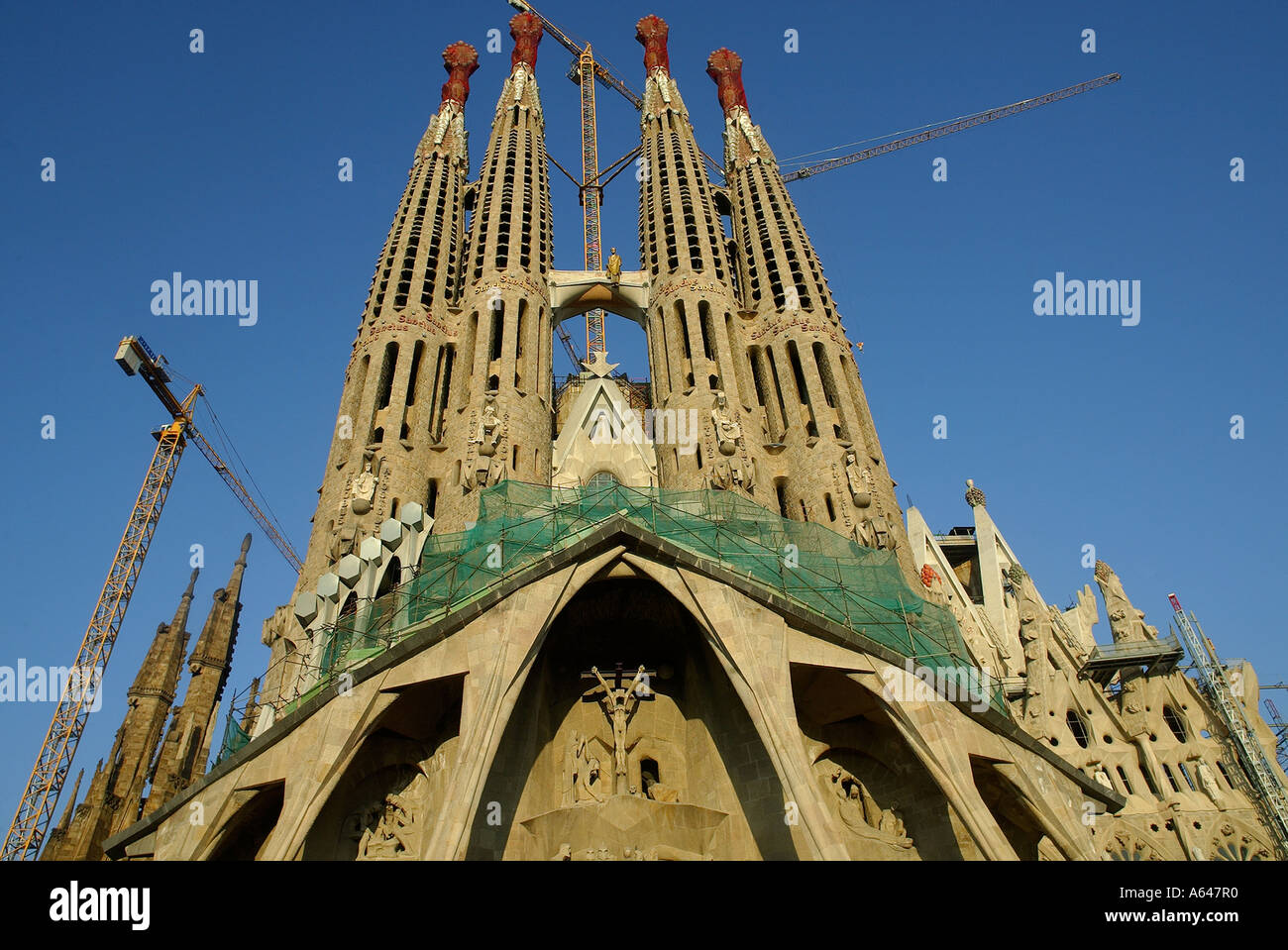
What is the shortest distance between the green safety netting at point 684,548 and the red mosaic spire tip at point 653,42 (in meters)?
28.9

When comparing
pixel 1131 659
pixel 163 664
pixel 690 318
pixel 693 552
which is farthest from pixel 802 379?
pixel 163 664

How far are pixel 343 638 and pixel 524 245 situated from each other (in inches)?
702

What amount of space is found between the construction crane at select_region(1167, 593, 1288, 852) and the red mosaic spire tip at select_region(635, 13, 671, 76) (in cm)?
3168

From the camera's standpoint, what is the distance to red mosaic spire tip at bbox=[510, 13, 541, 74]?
147 feet

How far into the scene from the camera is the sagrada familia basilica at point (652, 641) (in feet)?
62.4

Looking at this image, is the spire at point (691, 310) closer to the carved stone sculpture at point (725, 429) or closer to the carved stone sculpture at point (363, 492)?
the carved stone sculpture at point (725, 429)

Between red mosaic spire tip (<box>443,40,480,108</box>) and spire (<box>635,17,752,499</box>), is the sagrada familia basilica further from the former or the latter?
red mosaic spire tip (<box>443,40,480,108</box>)

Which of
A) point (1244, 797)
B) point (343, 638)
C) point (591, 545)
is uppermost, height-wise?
point (591, 545)

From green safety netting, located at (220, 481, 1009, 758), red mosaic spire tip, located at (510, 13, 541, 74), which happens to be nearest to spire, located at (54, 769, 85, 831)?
green safety netting, located at (220, 481, 1009, 758)

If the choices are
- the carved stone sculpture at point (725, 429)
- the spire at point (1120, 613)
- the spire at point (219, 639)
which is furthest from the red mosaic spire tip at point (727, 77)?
the spire at point (219, 639)
